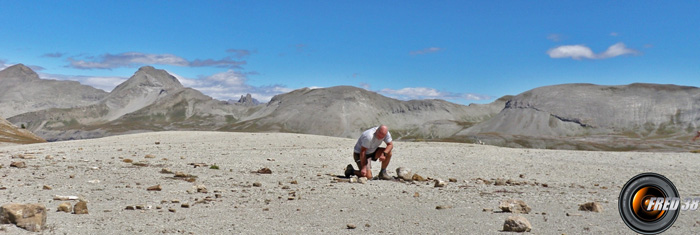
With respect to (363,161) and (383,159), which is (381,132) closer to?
(383,159)

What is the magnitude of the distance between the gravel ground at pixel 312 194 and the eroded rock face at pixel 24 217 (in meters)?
0.17

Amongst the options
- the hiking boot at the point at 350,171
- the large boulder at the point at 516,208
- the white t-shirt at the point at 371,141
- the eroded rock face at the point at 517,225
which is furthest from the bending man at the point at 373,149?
the eroded rock face at the point at 517,225

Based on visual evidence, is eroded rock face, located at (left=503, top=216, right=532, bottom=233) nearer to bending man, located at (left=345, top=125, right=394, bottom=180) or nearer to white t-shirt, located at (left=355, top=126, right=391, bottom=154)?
bending man, located at (left=345, top=125, right=394, bottom=180)

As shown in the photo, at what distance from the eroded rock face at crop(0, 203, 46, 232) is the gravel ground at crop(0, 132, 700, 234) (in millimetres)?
168

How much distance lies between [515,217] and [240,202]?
645 centimetres

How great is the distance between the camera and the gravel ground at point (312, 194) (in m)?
10.4

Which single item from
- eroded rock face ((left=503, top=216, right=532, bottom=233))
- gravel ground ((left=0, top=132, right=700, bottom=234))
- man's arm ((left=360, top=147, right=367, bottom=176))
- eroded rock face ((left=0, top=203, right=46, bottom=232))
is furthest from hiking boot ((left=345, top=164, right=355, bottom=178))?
eroded rock face ((left=0, top=203, right=46, bottom=232))

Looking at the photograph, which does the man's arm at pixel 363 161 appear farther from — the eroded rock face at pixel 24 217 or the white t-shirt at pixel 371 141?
the eroded rock face at pixel 24 217

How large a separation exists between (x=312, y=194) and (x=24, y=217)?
7.09 meters

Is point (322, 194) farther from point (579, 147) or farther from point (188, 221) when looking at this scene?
point (579, 147)

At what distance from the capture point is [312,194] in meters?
14.6

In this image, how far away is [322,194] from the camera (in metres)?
14.7

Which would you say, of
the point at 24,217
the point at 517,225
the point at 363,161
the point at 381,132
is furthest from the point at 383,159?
the point at 24,217

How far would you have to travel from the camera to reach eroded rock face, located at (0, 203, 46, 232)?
908 cm
